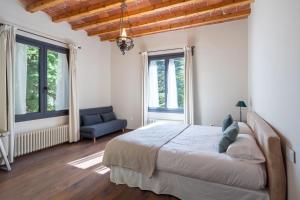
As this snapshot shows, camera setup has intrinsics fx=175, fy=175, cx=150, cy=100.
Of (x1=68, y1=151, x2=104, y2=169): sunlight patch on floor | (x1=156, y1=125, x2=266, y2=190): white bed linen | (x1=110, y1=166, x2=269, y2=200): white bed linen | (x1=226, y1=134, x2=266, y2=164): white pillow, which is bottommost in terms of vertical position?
(x1=68, y1=151, x2=104, y2=169): sunlight patch on floor

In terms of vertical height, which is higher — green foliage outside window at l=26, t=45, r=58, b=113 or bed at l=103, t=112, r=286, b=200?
green foliage outside window at l=26, t=45, r=58, b=113

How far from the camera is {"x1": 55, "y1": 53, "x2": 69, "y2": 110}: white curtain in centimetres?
448

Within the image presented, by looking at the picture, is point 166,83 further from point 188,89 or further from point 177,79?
point 188,89

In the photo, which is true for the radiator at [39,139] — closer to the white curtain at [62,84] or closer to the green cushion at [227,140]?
the white curtain at [62,84]

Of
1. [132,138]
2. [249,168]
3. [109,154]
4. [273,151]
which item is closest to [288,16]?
[273,151]

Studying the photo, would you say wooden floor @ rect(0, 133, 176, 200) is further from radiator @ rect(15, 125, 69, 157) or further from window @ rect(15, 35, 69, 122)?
window @ rect(15, 35, 69, 122)

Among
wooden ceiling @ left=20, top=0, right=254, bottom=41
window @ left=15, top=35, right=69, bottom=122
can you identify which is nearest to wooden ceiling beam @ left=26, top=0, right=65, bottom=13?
wooden ceiling @ left=20, top=0, right=254, bottom=41

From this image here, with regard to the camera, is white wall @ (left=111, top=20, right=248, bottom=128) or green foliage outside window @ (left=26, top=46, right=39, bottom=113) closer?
green foliage outside window @ (left=26, top=46, right=39, bottom=113)

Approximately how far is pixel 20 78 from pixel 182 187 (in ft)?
12.4

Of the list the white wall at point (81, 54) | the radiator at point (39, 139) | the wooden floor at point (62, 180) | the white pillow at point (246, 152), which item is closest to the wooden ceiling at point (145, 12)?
the white wall at point (81, 54)

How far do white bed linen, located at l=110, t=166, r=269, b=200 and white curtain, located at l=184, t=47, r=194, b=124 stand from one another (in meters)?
2.74

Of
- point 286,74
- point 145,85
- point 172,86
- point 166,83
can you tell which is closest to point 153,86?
point 145,85

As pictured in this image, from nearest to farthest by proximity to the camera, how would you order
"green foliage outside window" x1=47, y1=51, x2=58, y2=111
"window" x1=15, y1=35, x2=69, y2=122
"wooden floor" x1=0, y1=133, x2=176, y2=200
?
"wooden floor" x1=0, y1=133, x2=176, y2=200, "window" x1=15, y1=35, x2=69, y2=122, "green foliage outside window" x1=47, y1=51, x2=58, y2=111

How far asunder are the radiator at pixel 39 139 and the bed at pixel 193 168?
2159 mm
